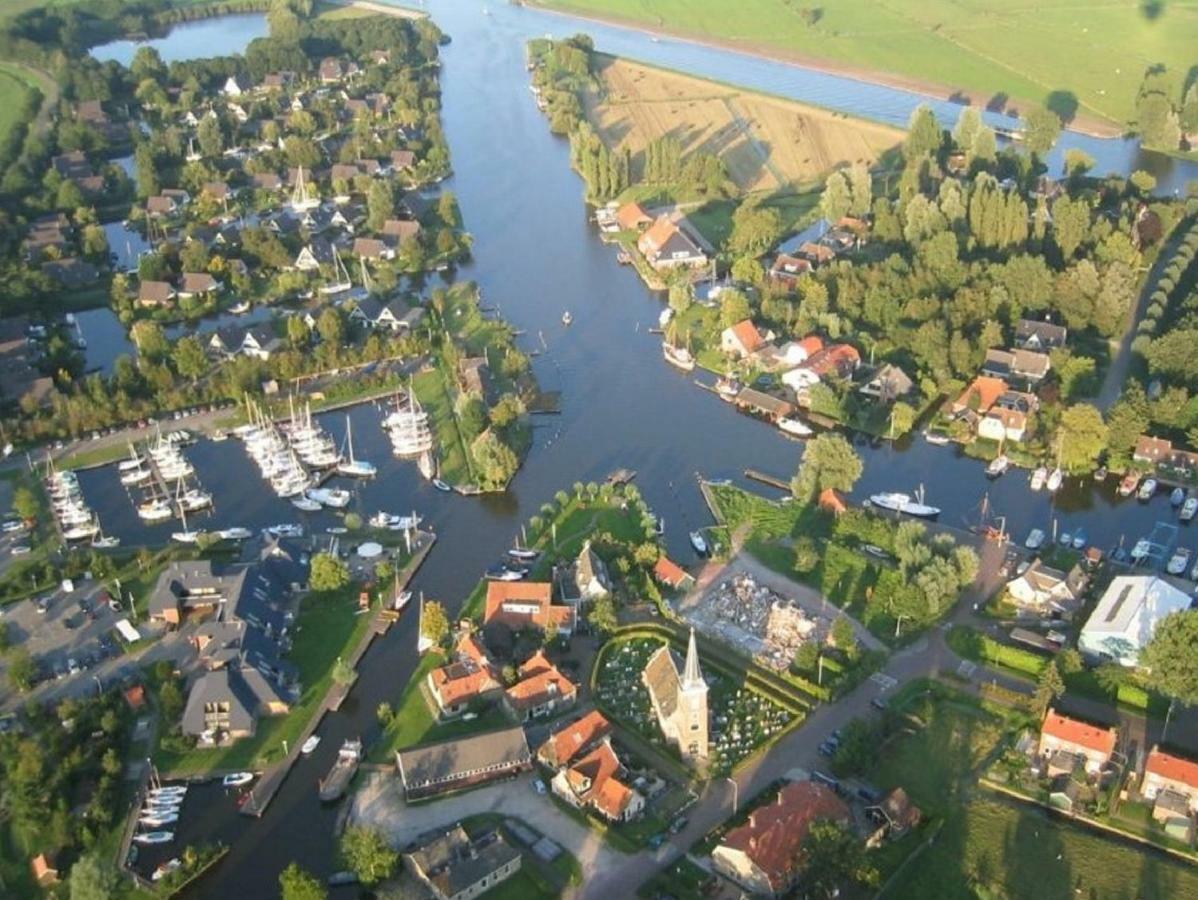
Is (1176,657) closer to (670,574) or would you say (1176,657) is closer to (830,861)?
(830,861)

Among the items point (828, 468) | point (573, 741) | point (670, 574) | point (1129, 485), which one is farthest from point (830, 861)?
point (1129, 485)

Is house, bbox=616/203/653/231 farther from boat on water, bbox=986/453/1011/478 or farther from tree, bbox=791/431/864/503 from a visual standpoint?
boat on water, bbox=986/453/1011/478

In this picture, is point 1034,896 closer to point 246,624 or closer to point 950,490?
point 950,490

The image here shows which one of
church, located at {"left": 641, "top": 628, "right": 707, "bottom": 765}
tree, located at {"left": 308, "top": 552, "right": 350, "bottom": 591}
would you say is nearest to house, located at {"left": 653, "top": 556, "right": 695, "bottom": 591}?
church, located at {"left": 641, "top": 628, "right": 707, "bottom": 765}

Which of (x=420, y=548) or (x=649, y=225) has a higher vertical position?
(x=649, y=225)

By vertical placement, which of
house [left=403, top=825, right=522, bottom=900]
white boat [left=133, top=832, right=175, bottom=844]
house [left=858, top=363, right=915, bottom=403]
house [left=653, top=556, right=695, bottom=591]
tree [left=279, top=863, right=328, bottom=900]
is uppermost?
house [left=858, top=363, right=915, bottom=403]

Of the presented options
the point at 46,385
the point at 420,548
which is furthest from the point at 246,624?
the point at 46,385
